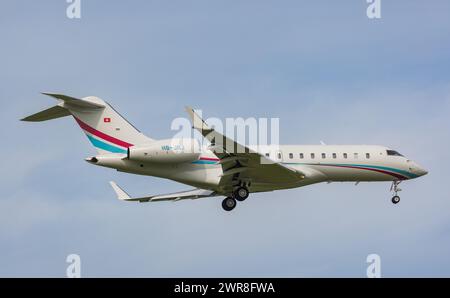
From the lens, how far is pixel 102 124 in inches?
1272

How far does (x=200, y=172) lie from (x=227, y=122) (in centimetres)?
338

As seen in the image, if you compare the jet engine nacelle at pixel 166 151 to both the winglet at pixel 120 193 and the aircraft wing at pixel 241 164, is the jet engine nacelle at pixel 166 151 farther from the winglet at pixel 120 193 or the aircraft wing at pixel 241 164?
the winglet at pixel 120 193

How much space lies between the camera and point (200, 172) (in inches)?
1289

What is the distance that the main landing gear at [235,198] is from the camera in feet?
108

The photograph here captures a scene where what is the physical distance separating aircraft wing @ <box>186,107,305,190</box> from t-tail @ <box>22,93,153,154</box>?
10.8ft

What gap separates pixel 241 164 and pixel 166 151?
2974 millimetres

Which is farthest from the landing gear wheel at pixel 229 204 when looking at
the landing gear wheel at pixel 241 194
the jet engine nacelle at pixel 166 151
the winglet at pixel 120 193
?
the winglet at pixel 120 193

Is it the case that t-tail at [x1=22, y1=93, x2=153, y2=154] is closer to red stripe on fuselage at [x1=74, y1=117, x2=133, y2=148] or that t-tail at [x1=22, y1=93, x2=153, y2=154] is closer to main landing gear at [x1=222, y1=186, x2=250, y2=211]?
red stripe on fuselage at [x1=74, y1=117, x2=133, y2=148]

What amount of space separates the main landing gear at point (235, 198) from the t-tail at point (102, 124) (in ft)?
12.8

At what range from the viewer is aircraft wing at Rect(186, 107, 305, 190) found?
29831 millimetres

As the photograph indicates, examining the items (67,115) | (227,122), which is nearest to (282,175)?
(227,122)

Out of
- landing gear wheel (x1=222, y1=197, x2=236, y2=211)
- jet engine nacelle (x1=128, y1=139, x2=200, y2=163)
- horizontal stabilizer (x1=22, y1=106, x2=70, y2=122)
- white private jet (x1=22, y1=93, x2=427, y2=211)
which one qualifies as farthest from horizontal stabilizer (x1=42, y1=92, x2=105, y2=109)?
landing gear wheel (x1=222, y1=197, x2=236, y2=211)

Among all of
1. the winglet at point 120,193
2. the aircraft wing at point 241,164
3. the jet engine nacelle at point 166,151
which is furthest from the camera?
the winglet at point 120,193

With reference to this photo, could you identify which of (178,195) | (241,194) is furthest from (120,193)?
(241,194)
